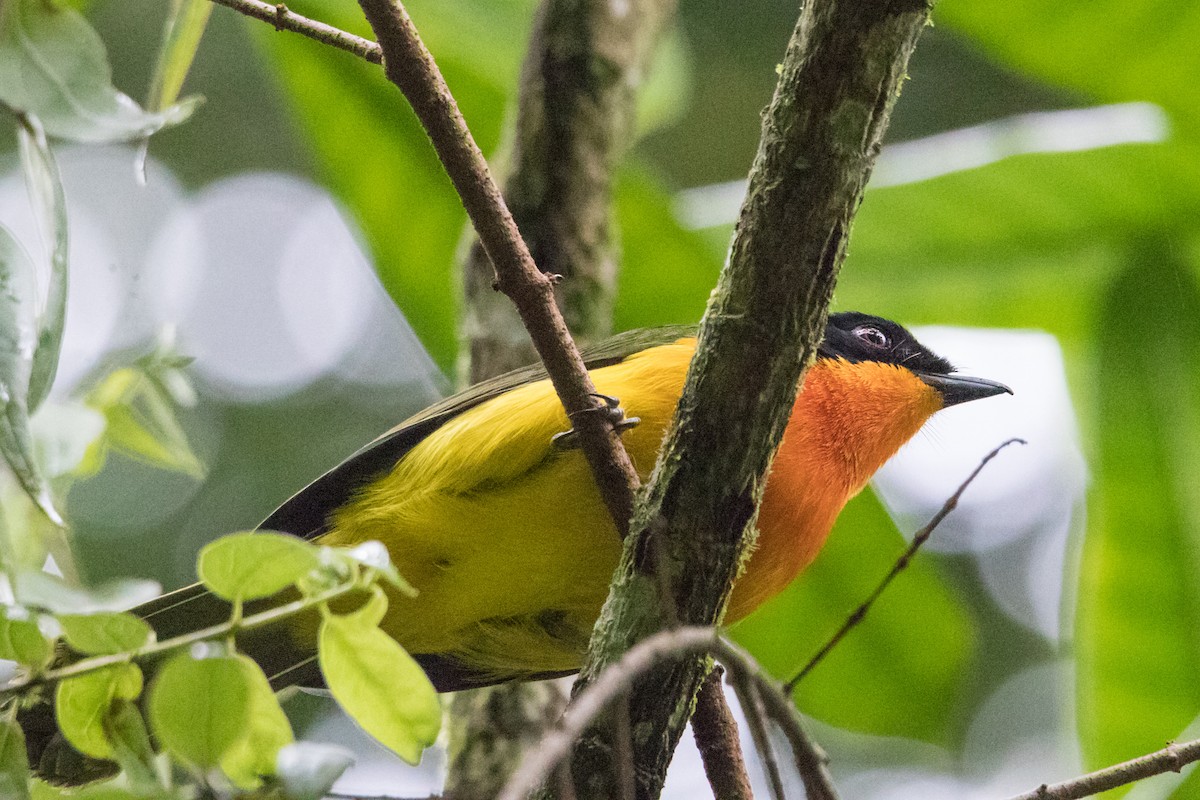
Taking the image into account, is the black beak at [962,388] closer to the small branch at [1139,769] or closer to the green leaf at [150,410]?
the small branch at [1139,769]

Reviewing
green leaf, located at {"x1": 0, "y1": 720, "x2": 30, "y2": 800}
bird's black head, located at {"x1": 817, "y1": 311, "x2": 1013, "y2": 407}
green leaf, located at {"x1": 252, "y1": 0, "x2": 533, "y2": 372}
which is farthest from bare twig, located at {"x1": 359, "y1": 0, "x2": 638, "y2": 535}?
green leaf, located at {"x1": 252, "y1": 0, "x2": 533, "y2": 372}

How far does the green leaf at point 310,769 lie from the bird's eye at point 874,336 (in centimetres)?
280

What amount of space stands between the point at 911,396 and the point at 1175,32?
158 cm

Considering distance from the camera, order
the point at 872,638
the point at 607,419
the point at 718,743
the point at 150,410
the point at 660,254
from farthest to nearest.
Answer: the point at 660,254 → the point at 872,638 → the point at 718,743 → the point at 607,419 → the point at 150,410

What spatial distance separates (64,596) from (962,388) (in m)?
3.00

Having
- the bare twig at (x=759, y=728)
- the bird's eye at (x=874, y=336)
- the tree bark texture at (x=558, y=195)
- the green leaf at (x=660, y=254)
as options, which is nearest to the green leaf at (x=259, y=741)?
the bare twig at (x=759, y=728)

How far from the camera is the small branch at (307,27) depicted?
195 centimetres

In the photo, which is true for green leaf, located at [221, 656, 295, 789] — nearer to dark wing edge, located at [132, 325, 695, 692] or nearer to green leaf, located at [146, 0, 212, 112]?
green leaf, located at [146, 0, 212, 112]

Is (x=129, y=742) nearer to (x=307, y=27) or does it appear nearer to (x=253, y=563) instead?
(x=253, y=563)

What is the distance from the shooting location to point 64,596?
1.45m

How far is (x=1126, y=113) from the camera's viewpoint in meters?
4.21

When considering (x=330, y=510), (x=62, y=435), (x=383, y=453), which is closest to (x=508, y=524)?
(x=383, y=453)

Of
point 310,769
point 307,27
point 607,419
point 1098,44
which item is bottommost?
point 310,769

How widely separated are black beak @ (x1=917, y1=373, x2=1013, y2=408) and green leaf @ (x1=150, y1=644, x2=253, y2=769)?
2.83m
